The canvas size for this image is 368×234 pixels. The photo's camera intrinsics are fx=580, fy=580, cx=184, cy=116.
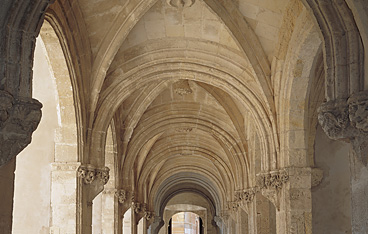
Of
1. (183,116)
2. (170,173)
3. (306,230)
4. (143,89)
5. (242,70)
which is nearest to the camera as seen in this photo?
(306,230)

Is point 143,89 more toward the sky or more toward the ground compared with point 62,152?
more toward the sky

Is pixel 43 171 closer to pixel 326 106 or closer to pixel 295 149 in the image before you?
pixel 295 149

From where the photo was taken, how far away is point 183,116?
49.8 ft

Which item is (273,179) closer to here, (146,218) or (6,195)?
(6,195)

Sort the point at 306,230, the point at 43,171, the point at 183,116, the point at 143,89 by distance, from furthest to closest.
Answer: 1. the point at 183,116
2. the point at 143,89
3. the point at 43,171
4. the point at 306,230

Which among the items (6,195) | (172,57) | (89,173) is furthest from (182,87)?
(6,195)

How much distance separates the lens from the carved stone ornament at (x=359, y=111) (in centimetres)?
487

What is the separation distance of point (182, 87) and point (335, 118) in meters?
9.02

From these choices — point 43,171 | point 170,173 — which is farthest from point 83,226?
point 170,173

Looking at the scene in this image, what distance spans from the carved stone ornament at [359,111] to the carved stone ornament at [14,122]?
2.73 meters

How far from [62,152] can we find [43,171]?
0.45 m

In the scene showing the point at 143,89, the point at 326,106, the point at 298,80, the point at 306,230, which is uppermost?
the point at 143,89

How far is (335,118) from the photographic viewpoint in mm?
5102

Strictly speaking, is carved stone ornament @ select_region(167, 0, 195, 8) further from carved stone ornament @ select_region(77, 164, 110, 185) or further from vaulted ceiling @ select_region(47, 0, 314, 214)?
carved stone ornament @ select_region(77, 164, 110, 185)
